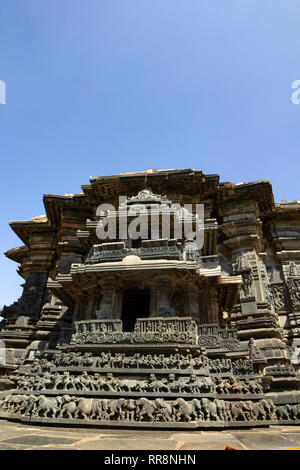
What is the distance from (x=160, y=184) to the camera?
19.4 m

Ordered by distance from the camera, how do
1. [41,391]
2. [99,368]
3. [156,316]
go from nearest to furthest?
[41,391] → [99,368] → [156,316]

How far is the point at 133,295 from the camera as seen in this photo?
16.1 metres

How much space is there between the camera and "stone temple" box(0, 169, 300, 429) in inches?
352

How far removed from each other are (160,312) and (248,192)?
38.2 feet

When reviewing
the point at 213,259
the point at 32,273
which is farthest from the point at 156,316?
the point at 32,273

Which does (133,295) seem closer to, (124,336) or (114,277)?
(114,277)

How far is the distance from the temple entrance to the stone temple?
0.06 metres

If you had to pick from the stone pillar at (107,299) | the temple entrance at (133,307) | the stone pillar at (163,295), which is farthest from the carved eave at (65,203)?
the stone pillar at (163,295)

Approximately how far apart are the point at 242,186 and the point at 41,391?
1612 centimetres

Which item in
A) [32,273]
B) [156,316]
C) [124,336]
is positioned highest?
[32,273]

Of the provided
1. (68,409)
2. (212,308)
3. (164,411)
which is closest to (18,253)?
(212,308)

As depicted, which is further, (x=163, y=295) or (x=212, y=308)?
(x=212, y=308)

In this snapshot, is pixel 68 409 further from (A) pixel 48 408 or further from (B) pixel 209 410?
(B) pixel 209 410

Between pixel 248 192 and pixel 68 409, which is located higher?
pixel 248 192
